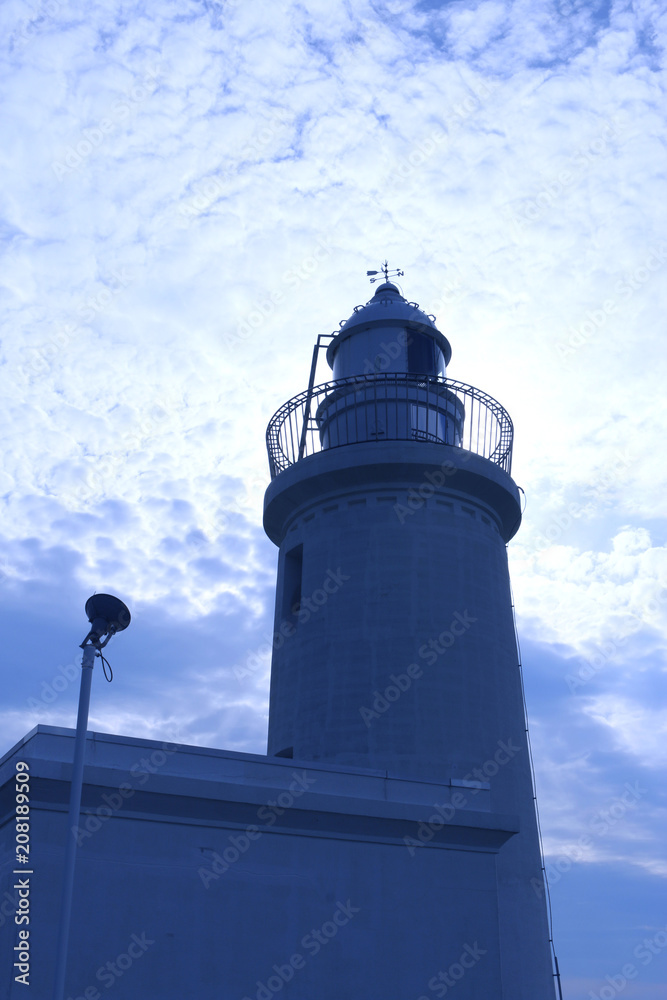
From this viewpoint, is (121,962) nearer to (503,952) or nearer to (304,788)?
(304,788)

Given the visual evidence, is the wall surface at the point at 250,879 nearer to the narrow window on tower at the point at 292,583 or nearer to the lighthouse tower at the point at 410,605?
the lighthouse tower at the point at 410,605

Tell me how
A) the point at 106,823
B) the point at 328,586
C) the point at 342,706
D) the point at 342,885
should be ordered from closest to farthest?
the point at 106,823 → the point at 342,885 → the point at 342,706 → the point at 328,586

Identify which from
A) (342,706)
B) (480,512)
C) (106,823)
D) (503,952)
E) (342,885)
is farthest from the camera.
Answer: (480,512)

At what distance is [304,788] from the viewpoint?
45.9ft

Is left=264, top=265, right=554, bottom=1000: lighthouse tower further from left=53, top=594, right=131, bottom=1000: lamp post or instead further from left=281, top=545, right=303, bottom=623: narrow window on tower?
left=53, top=594, right=131, bottom=1000: lamp post

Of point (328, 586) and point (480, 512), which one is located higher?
point (480, 512)

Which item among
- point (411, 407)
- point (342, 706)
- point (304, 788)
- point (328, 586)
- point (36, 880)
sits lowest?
point (36, 880)

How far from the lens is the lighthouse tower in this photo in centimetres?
1689

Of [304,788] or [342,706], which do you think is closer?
[304,788]

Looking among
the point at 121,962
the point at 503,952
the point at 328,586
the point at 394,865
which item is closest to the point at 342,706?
the point at 328,586

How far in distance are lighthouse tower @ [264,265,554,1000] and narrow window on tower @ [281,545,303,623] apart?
0.04 m

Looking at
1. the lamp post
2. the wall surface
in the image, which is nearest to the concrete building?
the wall surface

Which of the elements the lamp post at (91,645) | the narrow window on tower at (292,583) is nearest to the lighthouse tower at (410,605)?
the narrow window on tower at (292,583)

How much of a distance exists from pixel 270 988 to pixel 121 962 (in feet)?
7.65
